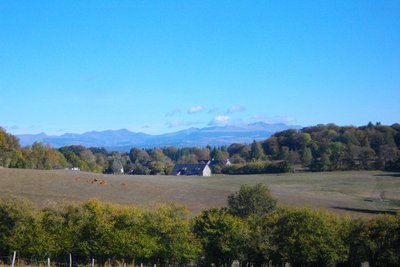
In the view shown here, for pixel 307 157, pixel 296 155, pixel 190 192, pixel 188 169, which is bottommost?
pixel 190 192

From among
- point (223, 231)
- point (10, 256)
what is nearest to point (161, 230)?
point (223, 231)

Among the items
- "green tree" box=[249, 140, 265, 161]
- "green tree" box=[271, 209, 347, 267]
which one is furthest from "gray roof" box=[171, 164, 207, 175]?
"green tree" box=[271, 209, 347, 267]

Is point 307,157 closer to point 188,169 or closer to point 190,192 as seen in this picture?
point 188,169

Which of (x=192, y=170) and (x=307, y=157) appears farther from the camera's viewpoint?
(x=192, y=170)

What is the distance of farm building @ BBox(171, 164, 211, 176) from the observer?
6388 inches

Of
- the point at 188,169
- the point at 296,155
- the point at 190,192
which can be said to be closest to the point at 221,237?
the point at 190,192

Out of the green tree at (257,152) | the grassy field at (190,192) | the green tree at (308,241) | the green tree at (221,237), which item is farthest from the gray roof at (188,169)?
the green tree at (308,241)

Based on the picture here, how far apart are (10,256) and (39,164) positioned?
107980 mm

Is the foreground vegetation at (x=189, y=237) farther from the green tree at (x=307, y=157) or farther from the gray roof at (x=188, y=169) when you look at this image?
the green tree at (x=307, y=157)

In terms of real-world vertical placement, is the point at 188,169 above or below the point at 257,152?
below

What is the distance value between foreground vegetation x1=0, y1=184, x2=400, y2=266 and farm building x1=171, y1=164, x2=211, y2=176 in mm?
117737

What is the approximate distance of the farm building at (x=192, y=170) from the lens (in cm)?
16225

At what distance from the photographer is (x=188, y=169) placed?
167 metres

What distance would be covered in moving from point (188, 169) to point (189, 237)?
124 metres
